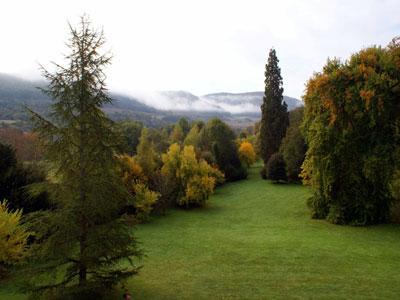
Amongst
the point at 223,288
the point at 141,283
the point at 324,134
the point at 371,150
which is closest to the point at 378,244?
the point at 371,150

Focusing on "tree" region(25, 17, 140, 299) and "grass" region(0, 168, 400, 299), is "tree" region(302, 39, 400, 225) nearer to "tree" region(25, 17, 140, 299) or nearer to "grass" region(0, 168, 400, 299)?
"grass" region(0, 168, 400, 299)

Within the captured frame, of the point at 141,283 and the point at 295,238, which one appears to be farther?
the point at 295,238

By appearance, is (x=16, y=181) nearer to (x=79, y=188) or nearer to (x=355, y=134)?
(x=79, y=188)

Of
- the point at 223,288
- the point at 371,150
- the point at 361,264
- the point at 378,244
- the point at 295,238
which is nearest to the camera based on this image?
the point at 223,288

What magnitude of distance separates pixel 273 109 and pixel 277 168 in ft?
29.6

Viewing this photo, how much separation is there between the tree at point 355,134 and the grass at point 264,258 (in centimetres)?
216

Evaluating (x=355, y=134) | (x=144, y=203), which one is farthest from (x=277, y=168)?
(x=144, y=203)

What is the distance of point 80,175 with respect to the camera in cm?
1443

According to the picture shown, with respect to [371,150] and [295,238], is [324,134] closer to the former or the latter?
[371,150]

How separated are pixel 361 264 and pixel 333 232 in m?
8.06

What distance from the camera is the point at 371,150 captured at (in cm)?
2855

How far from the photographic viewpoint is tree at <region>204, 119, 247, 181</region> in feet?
189

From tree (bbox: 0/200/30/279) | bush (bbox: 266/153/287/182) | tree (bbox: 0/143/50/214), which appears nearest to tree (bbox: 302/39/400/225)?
bush (bbox: 266/153/287/182)

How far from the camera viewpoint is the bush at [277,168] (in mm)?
50938
